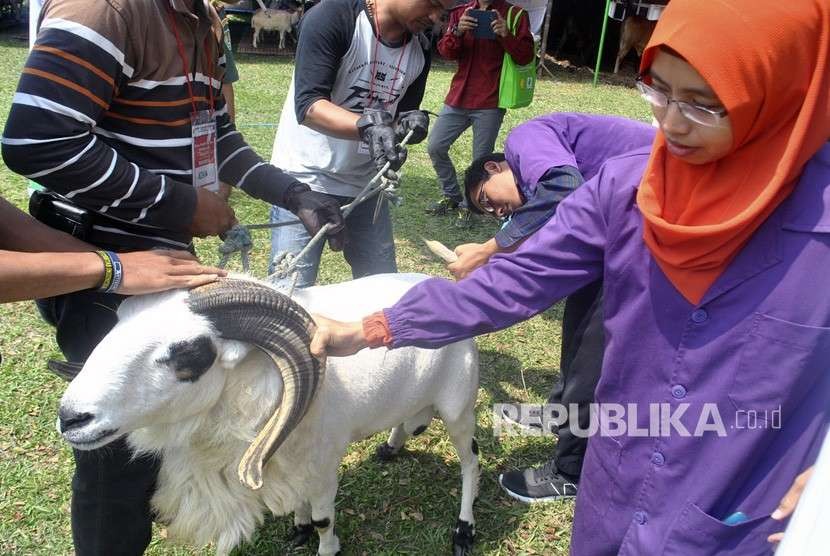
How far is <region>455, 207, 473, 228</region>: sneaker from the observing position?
6.54m

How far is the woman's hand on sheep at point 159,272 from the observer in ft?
5.66

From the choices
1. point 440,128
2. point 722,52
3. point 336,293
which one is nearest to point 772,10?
point 722,52

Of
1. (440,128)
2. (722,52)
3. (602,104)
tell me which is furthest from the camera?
(602,104)

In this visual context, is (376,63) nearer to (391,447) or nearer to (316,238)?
(316,238)

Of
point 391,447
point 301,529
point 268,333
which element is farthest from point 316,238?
point 391,447

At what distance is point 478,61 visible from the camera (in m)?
5.98

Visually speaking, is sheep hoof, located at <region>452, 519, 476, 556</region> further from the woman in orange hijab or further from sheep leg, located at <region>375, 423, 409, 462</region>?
the woman in orange hijab

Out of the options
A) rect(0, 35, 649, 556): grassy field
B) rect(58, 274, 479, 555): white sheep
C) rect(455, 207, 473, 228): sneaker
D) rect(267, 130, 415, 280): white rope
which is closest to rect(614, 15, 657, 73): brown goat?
rect(455, 207, 473, 228): sneaker

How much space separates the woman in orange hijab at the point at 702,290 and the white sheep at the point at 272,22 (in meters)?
16.7

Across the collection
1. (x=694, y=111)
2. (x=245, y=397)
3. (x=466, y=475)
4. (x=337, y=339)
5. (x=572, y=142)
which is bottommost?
(x=466, y=475)

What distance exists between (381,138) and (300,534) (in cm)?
180

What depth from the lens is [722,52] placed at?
1.22 m

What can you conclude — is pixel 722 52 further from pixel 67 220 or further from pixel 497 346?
pixel 497 346

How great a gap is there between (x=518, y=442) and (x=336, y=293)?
1656 millimetres
